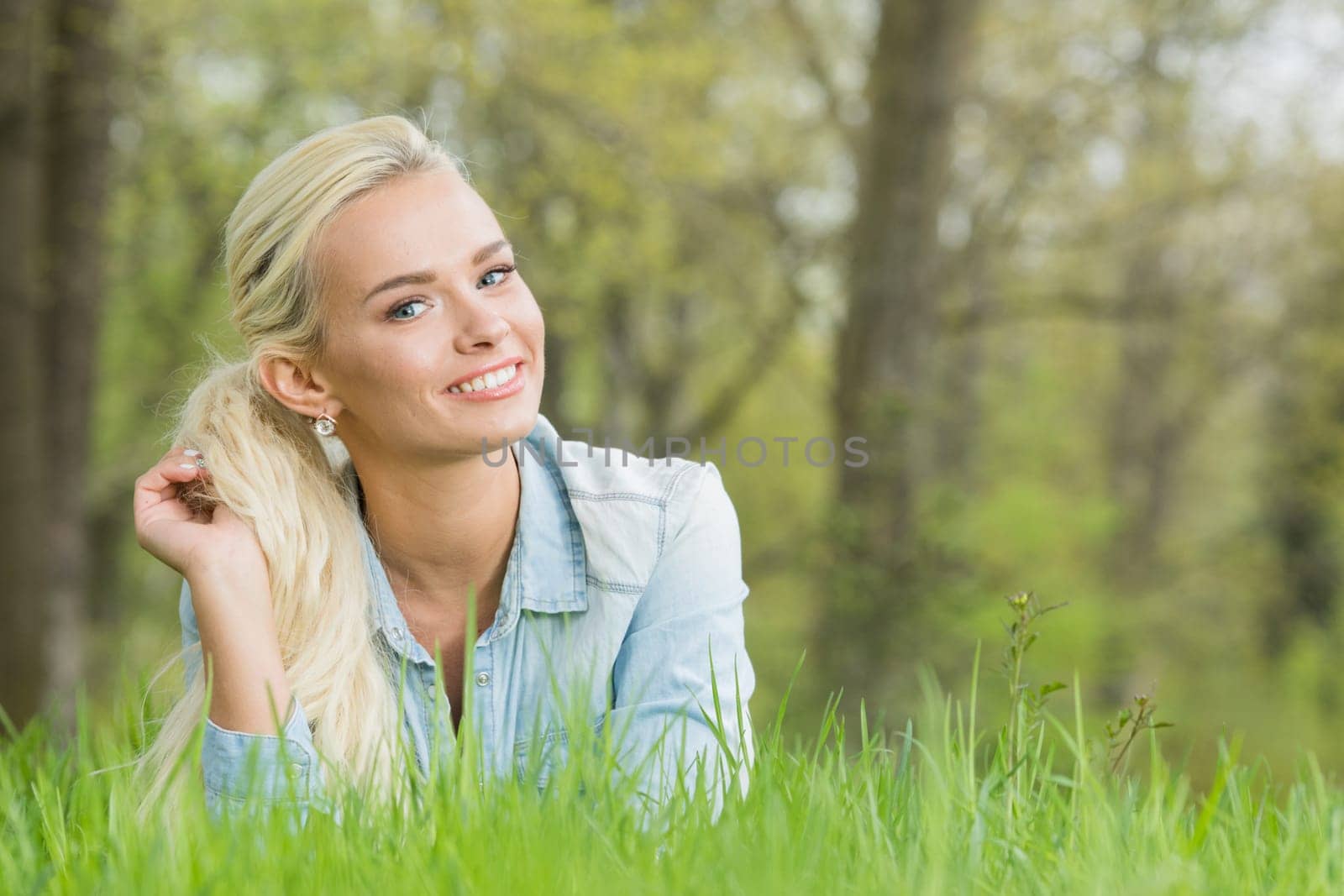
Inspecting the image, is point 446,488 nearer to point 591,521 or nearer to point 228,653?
point 591,521

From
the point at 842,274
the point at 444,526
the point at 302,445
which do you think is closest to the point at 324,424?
the point at 302,445

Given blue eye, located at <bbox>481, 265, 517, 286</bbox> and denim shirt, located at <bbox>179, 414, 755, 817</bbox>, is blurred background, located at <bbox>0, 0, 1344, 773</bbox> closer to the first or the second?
blue eye, located at <bbox>481, 265, 517, 286</bbox>

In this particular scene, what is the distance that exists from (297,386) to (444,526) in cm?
45

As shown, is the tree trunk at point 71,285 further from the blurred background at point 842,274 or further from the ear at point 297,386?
the ear at point 297,386

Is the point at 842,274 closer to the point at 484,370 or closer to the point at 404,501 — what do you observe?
the point at 404,501

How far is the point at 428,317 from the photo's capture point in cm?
270

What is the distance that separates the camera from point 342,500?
283 centimetres

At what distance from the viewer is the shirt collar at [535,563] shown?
109 inches

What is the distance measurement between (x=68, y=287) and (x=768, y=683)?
5600 mm

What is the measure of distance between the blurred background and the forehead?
150 cm

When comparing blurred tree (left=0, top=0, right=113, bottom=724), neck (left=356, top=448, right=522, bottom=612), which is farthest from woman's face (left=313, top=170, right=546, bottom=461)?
blurred tree (left=0, top=0, right=113, bottom=724)

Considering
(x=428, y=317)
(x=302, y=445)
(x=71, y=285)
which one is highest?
(x=71, y=285)

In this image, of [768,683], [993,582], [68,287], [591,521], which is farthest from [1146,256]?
[591,521]

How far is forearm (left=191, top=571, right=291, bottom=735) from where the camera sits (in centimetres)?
237
